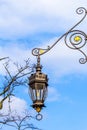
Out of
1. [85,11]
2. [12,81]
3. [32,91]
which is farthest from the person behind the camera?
[12,81]

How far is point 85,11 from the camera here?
8422mm

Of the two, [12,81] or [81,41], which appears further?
[12,81]

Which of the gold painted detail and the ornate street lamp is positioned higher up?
the gold painted detail

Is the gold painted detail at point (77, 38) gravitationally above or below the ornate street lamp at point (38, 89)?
above

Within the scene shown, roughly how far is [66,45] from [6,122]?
11.8 metres

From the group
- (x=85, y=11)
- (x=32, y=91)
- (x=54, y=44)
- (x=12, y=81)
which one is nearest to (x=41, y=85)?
(x=32, y=91)

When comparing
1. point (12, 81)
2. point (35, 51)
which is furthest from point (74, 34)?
point (12, 81)

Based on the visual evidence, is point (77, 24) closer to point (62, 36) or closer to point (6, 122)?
point (62, 36)

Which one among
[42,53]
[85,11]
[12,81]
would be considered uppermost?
[12,81]

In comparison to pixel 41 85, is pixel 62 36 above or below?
above

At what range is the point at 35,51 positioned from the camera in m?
8.20

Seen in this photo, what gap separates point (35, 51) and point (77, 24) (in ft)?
2.78

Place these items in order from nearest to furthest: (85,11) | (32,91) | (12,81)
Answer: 1. (32,91)
2. (85,11)
3. (12,81)

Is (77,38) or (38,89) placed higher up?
(77,38)
